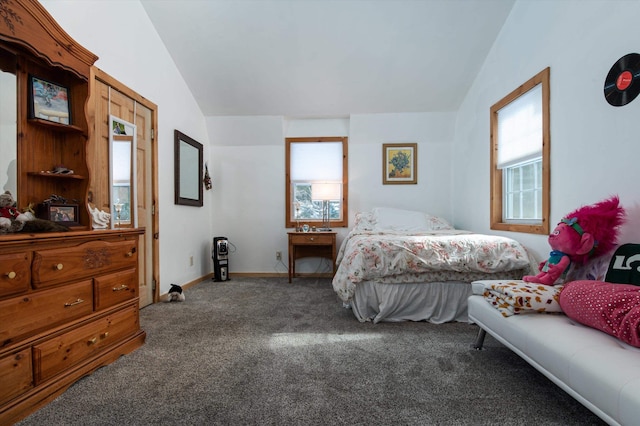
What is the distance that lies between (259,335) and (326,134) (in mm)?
3078

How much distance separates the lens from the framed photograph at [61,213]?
1770mm

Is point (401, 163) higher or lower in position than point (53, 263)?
A: higher

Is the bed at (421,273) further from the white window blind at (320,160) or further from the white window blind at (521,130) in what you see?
the white window blind at (320,160)

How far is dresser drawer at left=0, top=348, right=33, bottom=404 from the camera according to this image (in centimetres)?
124

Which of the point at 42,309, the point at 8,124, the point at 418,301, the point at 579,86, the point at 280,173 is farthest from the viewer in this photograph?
the point at 280,173

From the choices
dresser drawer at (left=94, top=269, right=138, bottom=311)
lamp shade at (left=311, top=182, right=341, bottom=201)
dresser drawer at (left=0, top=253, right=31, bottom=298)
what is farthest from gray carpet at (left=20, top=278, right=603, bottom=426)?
lamp shade at (left=311, top=182, right=341, bottom=201)

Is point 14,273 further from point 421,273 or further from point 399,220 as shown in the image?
point 399,220

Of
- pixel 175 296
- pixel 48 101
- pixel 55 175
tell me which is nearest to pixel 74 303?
pixel 55 175

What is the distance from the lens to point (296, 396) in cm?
146

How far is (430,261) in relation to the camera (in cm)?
241

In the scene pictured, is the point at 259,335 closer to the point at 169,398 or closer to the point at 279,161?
the point at 169,398

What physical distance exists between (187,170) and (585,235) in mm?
3760

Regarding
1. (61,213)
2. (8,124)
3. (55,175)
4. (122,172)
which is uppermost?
(8,124)

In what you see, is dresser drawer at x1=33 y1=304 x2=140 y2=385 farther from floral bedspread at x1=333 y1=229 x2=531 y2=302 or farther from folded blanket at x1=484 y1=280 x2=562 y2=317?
folded blanket at x1=484 y1=280 x2=562 y2=317
